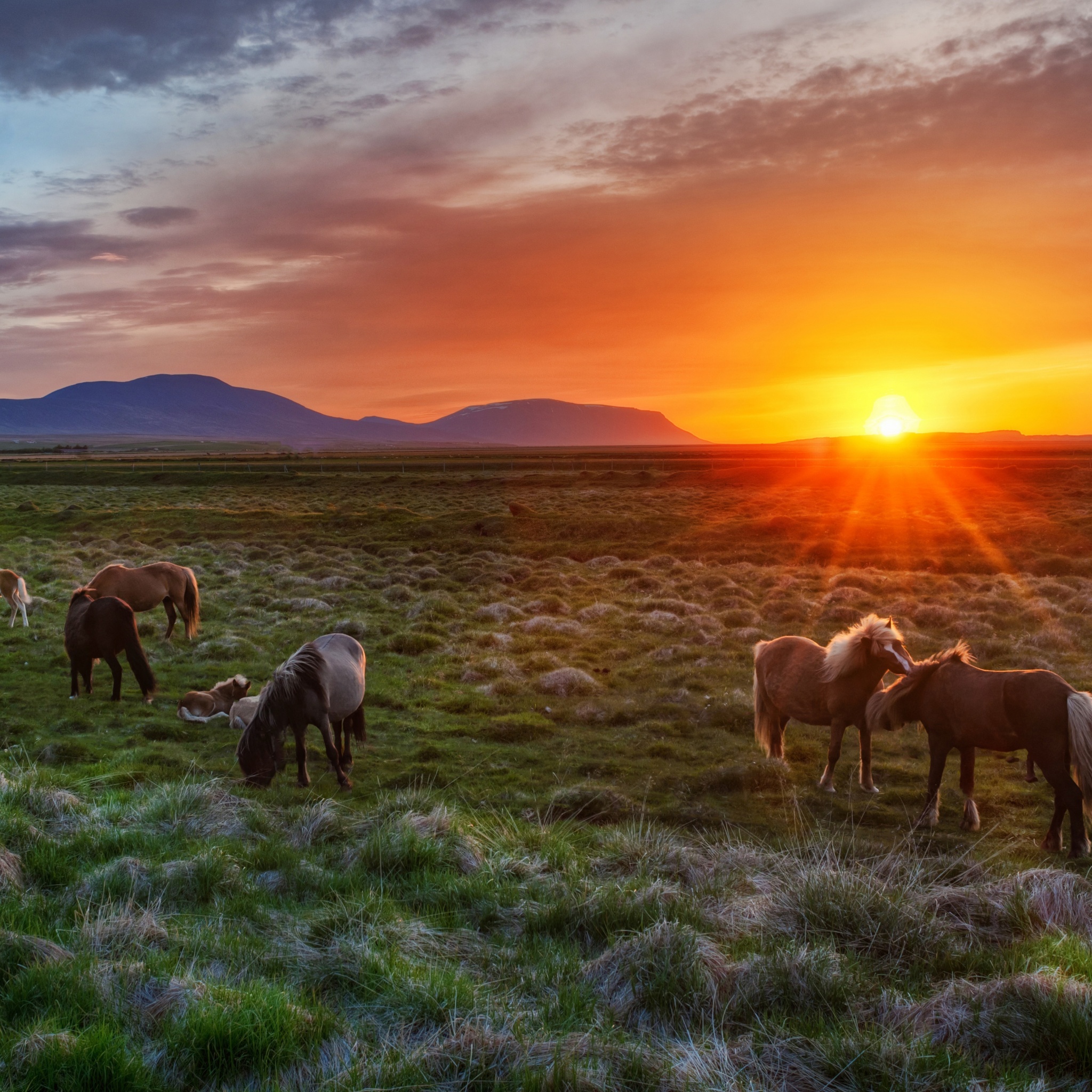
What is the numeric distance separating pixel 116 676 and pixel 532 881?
9399mm

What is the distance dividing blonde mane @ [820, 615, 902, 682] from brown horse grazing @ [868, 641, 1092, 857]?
1.77 feet

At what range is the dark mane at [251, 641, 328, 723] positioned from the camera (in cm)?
888

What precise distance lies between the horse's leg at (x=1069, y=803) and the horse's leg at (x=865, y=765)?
1933mm

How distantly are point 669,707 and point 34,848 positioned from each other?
875cm

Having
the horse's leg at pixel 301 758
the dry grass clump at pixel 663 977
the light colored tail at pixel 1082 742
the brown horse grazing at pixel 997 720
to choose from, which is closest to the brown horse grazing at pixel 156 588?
the horse's leg at pixel 301 758

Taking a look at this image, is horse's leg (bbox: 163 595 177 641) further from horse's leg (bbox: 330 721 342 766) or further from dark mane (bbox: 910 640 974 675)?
dark mane (bbox: 910 640 974 675)

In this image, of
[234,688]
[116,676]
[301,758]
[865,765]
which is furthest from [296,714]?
[865,765]

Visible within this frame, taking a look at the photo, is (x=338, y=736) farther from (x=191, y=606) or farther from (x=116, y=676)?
(x=191, y=606)

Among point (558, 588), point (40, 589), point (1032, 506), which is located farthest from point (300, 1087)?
point (1032, 506)

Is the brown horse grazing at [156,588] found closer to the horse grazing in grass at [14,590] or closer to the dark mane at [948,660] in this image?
the horse grazing in grass at [14,590]

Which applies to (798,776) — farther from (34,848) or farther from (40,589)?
A: (40,589)

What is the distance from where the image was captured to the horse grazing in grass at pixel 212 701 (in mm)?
11641

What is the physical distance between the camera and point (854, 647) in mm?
9000

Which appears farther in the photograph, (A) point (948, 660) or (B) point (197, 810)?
(A) point (948, 660)
